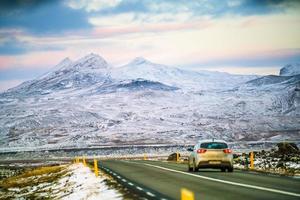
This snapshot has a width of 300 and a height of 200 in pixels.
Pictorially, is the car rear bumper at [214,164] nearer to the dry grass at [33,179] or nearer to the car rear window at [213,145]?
the car rear window at [213,145]

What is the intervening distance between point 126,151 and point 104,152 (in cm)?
557

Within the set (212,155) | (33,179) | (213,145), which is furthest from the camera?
(33,179)

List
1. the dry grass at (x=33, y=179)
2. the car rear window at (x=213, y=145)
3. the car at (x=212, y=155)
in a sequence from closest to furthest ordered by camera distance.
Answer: the car at (x=212, y=155) < the car rear window at (x=213, y=145) < the dry grass at (x=33, y=179)

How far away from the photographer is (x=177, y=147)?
158 metres

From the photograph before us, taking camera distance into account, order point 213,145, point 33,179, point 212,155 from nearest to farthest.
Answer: point 212,155 → point 213,145 → point 33,179

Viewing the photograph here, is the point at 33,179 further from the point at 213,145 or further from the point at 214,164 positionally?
the point at 214,164

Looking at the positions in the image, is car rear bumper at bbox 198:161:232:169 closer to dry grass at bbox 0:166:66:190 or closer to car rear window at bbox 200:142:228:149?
car rear window at bbox 200:142:228:149

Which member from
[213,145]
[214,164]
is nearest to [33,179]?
[213,145]

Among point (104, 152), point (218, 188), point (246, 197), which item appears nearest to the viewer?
point (246, 197)

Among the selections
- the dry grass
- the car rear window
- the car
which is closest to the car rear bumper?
the car

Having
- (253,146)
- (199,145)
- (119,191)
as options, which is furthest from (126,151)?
(119,191)

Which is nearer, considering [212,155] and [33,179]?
[212,155]

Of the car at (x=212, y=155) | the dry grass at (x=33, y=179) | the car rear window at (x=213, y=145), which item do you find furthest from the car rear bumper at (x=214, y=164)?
the dry grass at (x=33, y=179)

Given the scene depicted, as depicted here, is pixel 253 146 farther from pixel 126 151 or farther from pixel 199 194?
pixel 199 194
